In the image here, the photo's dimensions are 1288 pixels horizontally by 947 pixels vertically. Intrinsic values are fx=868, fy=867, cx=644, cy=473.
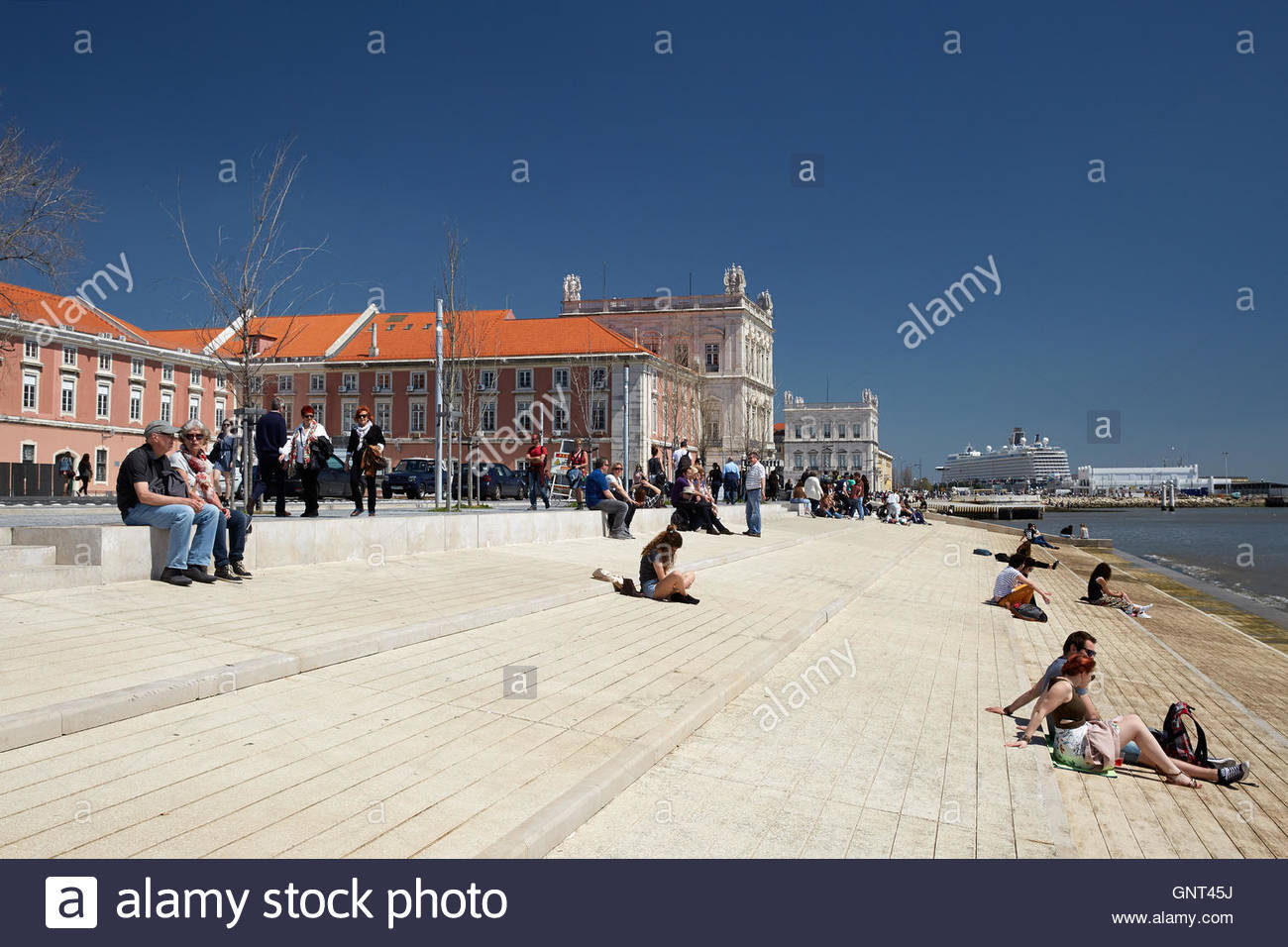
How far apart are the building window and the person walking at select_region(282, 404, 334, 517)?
45.2 metres

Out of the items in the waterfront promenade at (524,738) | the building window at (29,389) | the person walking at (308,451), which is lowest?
the waterfront promenade at (524,738)

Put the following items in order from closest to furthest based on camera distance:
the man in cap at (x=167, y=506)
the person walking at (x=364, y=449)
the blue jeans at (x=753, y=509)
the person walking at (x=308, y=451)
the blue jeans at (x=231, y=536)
→ the man in cap at (x=167, y=506)
the blue jeans at (x=231, y=536)
the person walking at (x=308, y=451)
the person walking at (x=364, y=449)
the blue jeans at (x=753, y=509)

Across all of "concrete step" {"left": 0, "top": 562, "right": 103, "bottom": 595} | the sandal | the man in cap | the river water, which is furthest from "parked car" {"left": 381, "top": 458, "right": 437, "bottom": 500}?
the sandal

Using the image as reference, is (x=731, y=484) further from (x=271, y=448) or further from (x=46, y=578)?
(x=46, y=578)

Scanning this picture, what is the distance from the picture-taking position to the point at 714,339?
88.8 metres

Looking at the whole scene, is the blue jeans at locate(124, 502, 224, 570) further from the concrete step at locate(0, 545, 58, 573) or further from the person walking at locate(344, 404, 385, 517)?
the person walking at locate(344, 404, 385, 517)

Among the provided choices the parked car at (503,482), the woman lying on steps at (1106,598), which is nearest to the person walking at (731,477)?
the parked car at (503,482)

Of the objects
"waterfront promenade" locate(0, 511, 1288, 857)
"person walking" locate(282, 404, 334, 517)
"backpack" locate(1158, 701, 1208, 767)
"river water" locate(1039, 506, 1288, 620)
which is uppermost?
"person walking" locate(282, 404, 334, 517)

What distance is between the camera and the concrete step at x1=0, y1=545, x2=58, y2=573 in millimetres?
7480

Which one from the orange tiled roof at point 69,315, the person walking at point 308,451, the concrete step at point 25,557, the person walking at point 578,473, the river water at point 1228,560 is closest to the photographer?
the concrete step at point 25,557

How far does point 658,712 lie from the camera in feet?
20.4

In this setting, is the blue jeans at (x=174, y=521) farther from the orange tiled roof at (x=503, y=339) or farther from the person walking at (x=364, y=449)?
the orange tiled roof at (x=503, y=339)

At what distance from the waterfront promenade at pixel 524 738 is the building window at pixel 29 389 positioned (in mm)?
49026

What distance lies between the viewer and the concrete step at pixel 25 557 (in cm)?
748
